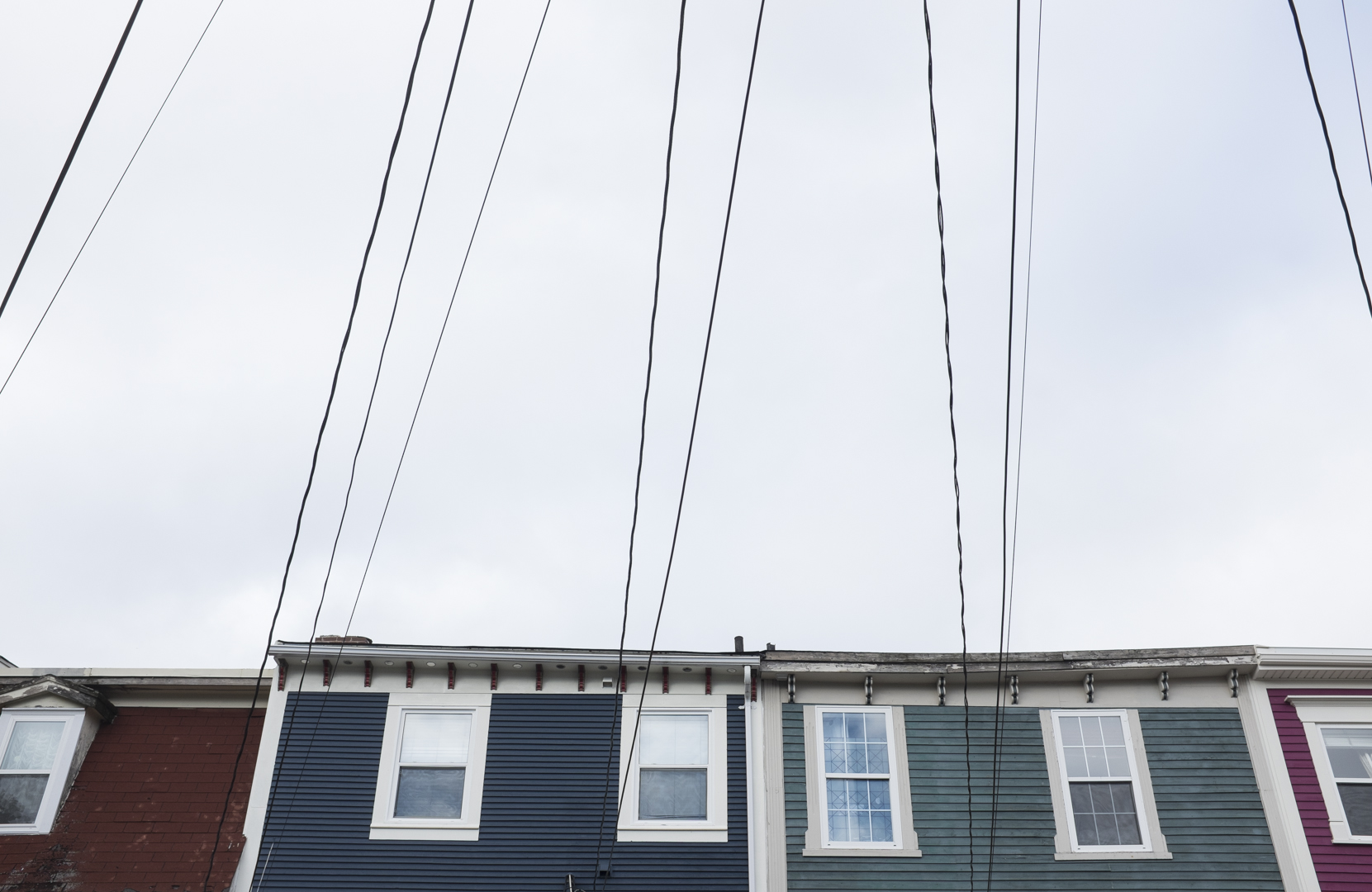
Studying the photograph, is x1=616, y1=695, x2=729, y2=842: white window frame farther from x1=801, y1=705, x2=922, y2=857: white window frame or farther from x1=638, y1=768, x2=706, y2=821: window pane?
x1=801, y1=705, x2=922, y2=857: white window frame

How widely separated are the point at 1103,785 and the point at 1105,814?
35 cm

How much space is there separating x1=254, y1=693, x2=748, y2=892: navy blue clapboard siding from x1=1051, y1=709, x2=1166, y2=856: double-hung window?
Answer: 12.9ft

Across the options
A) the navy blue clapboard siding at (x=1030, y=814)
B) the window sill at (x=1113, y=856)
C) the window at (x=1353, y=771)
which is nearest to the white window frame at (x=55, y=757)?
the navy blue clapboard siding at (x=1030, y=814)

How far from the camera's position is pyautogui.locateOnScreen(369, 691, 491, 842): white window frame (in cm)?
1304

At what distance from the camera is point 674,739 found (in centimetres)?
1373

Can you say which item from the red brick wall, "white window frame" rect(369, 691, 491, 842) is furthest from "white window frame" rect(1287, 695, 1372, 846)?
the red brick wall

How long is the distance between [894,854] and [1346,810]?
17.5 feet

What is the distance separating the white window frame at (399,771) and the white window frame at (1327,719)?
9973 millimetres

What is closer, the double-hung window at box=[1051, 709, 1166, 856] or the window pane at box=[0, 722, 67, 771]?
the double-hung window at box=[1051, 709, 1166, 856]

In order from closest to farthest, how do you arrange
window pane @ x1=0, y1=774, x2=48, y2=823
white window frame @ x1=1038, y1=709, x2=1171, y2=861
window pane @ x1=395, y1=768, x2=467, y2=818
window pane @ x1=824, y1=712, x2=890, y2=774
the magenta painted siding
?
the magenta painted siding → white window frame @ x1=1038, y1=709, x2=1171, y2=861 → window pane @ x1=0, y1=774, x2=48, y2=823 → window pane @ x1=395, y1=768, x2=467, y2=818 → window pane @ x1=824, y1=712, x2=890, y2=774

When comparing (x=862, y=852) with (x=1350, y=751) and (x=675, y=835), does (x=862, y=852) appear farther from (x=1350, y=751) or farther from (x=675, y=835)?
(x=1350, y=751)

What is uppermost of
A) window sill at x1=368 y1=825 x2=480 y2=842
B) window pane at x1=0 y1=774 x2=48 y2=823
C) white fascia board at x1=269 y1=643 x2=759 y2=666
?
white fascia board at x1=269 y1=643 x2=759 y2=666

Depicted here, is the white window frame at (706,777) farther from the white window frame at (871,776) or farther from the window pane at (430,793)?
the window pane at (430,793)

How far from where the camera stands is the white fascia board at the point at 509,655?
13.7 meters
